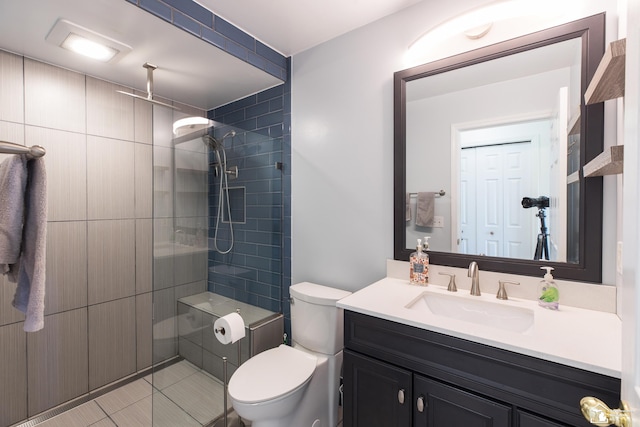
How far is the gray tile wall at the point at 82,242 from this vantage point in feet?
5.94

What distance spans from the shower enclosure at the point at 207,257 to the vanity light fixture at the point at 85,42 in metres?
0.39

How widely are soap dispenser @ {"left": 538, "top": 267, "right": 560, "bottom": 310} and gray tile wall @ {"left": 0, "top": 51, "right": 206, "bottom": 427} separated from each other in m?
1.86

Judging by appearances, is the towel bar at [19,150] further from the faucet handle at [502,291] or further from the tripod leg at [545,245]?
the tripod leg at [545,245]

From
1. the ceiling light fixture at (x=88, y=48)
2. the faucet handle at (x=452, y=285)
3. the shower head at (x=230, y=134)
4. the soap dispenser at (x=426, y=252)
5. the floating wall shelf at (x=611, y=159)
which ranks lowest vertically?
the faucet handle at (x=452, y=285)

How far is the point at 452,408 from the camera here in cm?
104

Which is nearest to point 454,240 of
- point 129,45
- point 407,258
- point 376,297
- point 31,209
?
point 407,258

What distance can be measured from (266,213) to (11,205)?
140cm

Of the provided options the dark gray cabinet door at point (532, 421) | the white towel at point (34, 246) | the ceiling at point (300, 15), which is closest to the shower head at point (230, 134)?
the ceiling at point (300, 15)

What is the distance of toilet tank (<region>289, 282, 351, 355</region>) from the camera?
1.70 metres

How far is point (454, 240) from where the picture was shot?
1547 mm

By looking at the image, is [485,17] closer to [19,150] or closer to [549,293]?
[549,293]

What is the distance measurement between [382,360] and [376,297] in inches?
10.7

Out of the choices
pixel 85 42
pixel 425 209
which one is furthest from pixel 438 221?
pixel 85 42

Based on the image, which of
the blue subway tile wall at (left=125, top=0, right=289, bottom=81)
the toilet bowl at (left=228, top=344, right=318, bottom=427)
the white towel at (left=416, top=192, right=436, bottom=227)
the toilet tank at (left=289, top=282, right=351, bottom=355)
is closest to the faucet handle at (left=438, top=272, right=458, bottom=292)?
the white towel at (left=416, top=192, right=436, bottom=227)
